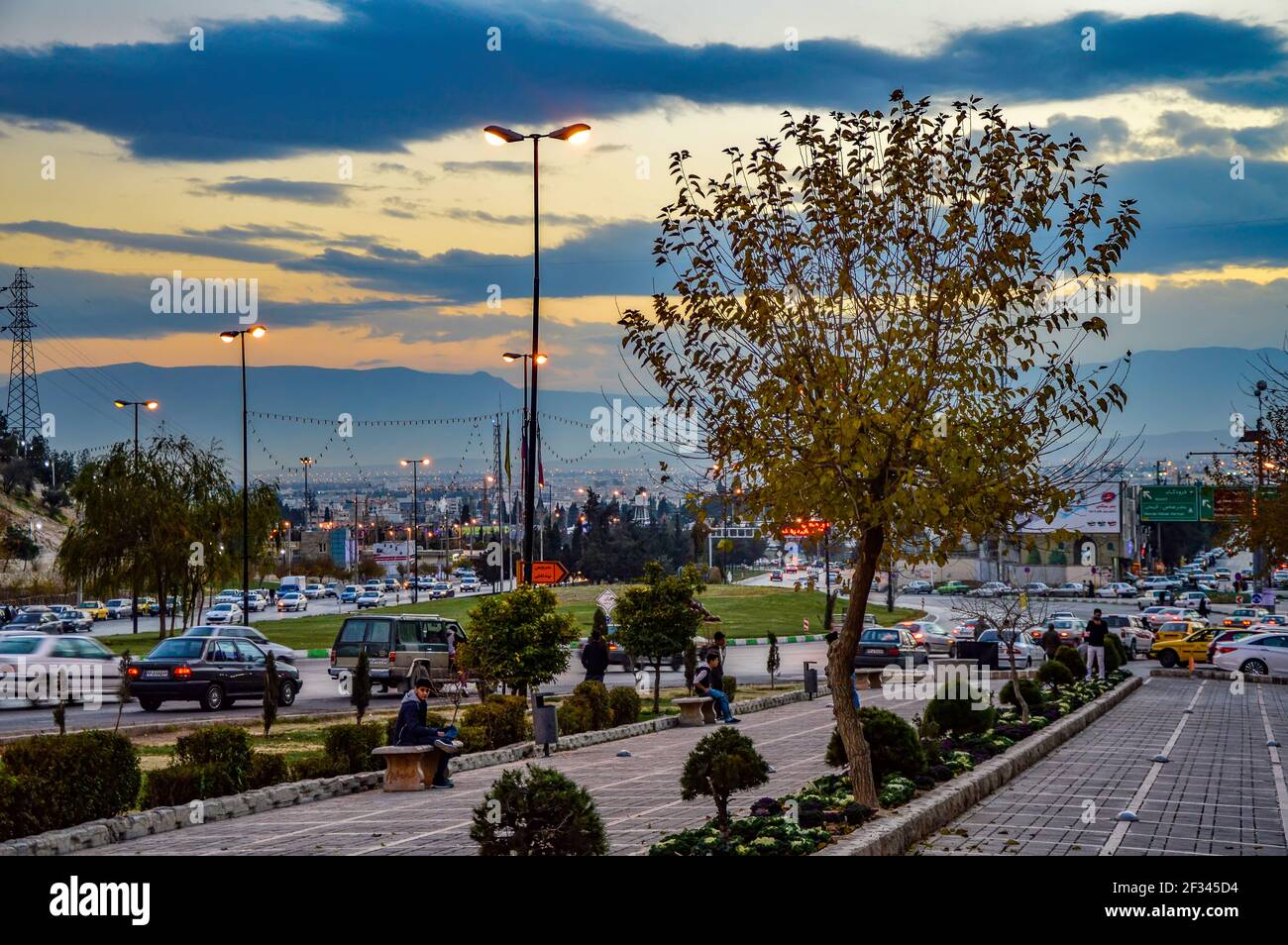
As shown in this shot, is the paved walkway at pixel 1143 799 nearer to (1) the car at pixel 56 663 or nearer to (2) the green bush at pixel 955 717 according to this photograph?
(2) the green bush at pixel 955 717

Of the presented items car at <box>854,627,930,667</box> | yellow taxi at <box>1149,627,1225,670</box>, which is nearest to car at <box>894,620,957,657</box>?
yellow taxi at <box>1149,627,1225,670</box>

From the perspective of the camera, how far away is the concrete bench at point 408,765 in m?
16.1

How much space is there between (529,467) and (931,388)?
605 inches

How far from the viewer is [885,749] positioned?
1388cm

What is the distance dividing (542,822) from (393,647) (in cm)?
2499

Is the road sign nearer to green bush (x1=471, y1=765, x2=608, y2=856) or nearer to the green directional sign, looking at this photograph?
green bush (x1=471, y1=765, x2=608, y2=856)

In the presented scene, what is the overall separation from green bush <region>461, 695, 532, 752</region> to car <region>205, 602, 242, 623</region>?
5253cm

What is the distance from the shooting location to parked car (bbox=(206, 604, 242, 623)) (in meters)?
70.8

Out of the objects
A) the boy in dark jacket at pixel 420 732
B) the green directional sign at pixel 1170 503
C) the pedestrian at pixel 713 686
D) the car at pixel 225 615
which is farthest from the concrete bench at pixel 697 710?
the green directional sign at pixel 1170 503

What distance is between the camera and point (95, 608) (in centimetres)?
8344

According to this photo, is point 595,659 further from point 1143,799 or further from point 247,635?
point 247,635

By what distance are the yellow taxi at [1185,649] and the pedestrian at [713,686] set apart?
84.0 feet

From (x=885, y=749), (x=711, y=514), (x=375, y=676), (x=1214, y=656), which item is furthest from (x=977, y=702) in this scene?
(x=1214, y=656)
